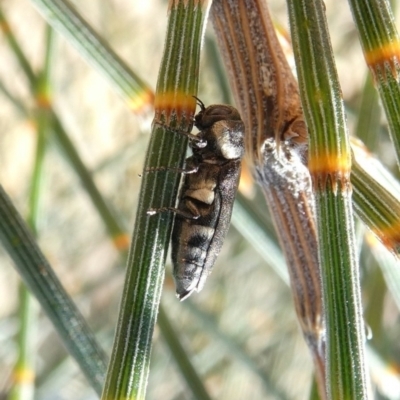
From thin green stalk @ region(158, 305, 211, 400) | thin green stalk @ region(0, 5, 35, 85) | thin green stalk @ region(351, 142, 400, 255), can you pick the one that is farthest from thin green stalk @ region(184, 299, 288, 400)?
thin green stalk @ region(351, 142, 400, 255)

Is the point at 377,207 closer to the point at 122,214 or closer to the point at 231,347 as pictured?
the point at 231,347

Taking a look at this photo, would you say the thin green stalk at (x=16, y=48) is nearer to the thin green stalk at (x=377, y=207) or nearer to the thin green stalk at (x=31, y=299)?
the thin green stalk at (x=31, y=299)

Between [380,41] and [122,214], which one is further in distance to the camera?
[122,214]

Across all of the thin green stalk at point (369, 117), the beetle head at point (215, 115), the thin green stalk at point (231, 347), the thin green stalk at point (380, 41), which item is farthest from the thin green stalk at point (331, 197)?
the thin green stalk at point (231, 347)

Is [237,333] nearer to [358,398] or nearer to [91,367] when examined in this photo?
[91,367]

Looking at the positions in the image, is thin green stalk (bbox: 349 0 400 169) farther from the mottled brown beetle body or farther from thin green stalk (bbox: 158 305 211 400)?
thin green stalk (bbox: 158 305 211 400)

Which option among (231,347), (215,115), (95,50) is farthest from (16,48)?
(231,347)

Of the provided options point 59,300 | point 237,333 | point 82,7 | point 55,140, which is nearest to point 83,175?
point 55,140
